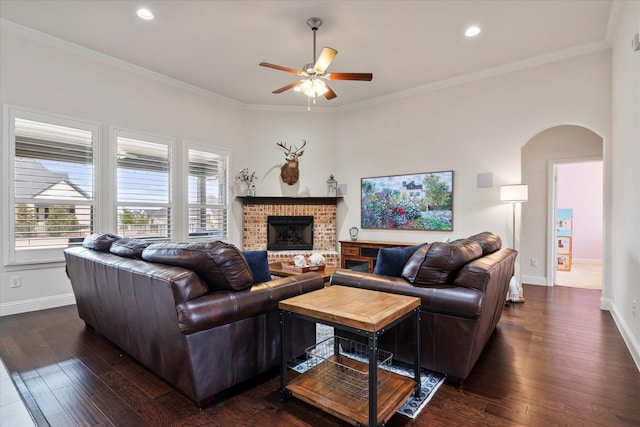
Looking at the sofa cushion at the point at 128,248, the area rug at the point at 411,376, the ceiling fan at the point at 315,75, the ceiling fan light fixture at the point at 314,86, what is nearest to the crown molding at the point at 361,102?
the ceiling fan at the point at 315,75

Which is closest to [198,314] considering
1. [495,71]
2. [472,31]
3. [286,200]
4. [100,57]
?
[472,31]

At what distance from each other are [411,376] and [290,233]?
173 inches

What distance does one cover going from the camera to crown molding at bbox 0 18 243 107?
147 inches

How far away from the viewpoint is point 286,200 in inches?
249

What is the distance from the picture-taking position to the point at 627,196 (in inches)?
120

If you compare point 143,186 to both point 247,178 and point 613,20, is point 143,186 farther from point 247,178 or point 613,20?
point 613,20

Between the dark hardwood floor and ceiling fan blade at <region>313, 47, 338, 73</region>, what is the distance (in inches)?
112

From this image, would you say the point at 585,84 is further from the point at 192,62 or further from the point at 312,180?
the point at 192,62

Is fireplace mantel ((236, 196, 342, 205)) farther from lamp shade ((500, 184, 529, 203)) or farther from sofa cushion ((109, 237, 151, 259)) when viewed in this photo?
sofa cushion ((109, 237, 151, 259))

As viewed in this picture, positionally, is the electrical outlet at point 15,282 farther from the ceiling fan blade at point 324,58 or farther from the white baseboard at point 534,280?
the white baseboard at point 534,280

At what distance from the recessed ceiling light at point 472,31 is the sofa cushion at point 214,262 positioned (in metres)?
3.67

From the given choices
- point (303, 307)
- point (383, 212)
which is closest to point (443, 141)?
point (383, 212)

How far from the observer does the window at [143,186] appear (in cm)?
465

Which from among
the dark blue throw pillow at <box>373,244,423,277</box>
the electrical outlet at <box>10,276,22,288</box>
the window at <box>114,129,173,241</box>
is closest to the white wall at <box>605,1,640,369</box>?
the dark blue throw pillow at <box>373,244,423,277</box>
